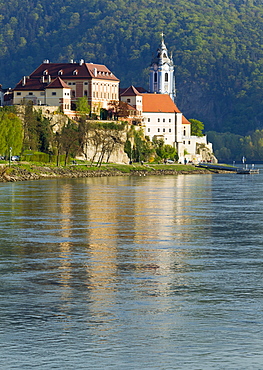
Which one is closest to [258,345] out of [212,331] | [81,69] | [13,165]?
[212,331]

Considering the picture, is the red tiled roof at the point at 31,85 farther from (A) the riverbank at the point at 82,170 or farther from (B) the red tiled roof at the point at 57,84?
(A) the riverbank at the point at 82,170

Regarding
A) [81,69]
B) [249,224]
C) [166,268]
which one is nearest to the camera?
[166,268]

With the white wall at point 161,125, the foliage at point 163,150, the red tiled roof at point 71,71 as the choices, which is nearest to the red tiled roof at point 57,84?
the red tiled roof at point 71,71

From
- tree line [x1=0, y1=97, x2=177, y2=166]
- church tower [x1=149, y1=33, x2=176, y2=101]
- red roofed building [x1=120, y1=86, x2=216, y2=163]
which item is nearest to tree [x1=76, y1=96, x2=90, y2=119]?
tree line [x1=0, y1=97, x2=177, y2=166]

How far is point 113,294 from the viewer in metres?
21.2

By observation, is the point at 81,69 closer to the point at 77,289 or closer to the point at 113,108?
the point at 113,108

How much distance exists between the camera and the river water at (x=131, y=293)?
16.2m

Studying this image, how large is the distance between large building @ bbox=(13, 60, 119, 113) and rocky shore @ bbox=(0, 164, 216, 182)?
679 inches

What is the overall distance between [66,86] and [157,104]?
26150 millimetres

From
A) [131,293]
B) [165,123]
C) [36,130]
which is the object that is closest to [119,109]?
[165,123]

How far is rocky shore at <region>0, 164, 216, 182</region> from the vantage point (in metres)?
89.0

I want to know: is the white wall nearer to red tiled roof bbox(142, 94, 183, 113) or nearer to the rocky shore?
red tiled roof bbox(142, 94, 183, 113)

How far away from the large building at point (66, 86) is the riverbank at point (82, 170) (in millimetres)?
16222

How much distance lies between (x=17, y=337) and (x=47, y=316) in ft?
5.67
